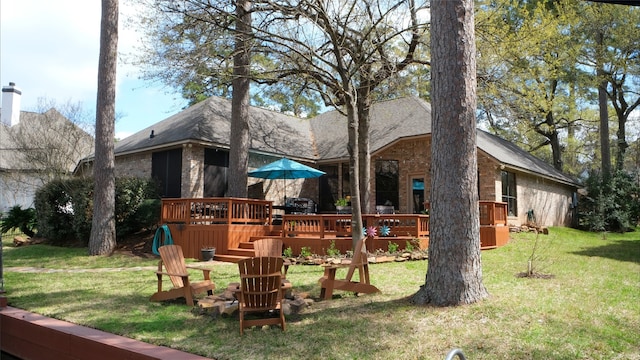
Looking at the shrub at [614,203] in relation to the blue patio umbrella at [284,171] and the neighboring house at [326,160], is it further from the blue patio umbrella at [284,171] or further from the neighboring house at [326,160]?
the blue patio umbrella at [284,171]

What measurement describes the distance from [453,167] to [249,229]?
7529mm

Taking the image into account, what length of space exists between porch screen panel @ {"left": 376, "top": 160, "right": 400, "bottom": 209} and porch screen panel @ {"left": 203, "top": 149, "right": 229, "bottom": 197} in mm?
6068

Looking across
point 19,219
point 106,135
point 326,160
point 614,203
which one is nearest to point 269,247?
point 106,135

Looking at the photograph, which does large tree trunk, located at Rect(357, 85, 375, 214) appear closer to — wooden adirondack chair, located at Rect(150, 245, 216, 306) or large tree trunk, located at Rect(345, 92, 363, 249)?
large tree trunk, located at Rect(345, 92, 363, 249)

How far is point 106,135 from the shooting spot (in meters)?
12.2

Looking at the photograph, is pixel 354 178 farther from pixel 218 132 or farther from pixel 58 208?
pixel 58 208

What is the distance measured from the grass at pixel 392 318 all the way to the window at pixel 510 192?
787 centimetres

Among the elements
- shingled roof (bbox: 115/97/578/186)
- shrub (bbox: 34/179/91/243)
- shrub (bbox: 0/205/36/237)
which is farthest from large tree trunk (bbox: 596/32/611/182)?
shrub (bbox: 0/205/36/237)

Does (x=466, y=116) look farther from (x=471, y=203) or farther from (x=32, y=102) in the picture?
(x=32, y=102)

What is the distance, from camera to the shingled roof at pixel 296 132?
1595 centimetres

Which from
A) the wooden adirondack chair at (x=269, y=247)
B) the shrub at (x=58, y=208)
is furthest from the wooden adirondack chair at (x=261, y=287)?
the shrub at (x=58, y=208)

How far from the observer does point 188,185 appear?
1500cm

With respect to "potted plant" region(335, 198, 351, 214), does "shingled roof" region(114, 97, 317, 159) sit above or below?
above

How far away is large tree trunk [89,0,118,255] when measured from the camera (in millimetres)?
11875
